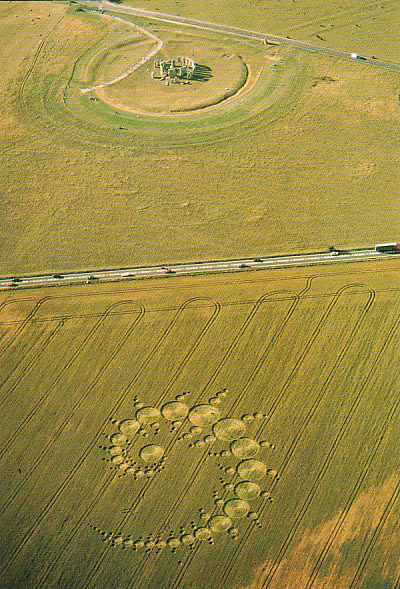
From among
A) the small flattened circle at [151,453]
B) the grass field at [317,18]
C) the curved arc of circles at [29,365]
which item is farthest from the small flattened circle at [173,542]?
the grass field at [317,18]

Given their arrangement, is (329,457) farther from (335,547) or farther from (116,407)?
(116,407)

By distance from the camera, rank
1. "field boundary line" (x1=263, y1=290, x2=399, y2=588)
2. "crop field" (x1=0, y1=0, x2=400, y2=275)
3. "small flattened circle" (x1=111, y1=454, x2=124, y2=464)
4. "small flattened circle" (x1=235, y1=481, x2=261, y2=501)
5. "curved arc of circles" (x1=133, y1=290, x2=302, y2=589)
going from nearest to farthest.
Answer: "curved arc of circles" (x1=133, y1=290, x2=302, y2=589) → "field boundary line" (x1=263, y1=290, x2=399, y2=588) → "small flattened circle" (x1=235, y1=481, x2=261, y2=501) → "small flattened circle" (x1=111, y1=454, x2=124, y2=464) → "crop field" (x1=0, y1=0, x2=400, y2=275)

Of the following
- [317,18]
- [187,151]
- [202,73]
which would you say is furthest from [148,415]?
[317,18]

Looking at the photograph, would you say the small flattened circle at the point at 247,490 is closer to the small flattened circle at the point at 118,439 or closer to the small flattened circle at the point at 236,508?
the small flattened circle at the point at 236,508

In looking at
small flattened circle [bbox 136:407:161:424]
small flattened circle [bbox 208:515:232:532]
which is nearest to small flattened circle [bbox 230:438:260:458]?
small flattened circle [bbox 208:515:232:532]

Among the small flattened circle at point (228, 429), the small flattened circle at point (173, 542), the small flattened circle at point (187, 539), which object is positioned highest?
the small flattened circle at point (228, 429)

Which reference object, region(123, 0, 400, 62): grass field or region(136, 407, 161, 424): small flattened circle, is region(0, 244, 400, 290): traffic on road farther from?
region(123, 0, 400, 62): grass field
